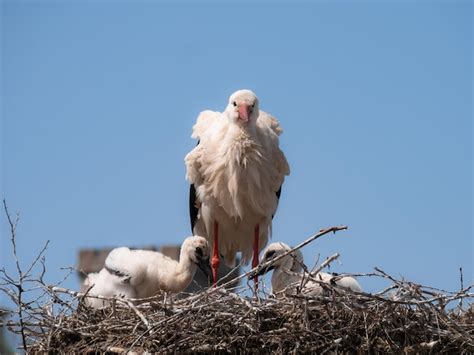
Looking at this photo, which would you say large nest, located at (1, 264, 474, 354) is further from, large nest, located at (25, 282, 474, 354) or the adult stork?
the adult stork

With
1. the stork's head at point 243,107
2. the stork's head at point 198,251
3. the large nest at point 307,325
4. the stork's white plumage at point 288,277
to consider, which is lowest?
the large nest at point 307,325

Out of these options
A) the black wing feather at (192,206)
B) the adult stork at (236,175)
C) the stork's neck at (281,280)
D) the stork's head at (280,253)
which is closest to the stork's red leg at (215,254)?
the adult stork at (236,175)

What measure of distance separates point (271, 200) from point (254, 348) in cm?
241

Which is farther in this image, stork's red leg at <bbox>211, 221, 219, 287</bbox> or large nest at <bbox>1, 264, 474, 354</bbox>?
stork's red leg at <bbox>211, 221, 219, 287</bbox>

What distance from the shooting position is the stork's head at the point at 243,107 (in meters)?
8.43

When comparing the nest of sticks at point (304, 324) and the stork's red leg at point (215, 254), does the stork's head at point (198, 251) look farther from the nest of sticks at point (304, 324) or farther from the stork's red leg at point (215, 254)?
the nest of sticks at point (304, 324)

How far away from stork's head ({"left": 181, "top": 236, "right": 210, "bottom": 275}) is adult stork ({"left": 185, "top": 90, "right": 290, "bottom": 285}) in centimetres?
27

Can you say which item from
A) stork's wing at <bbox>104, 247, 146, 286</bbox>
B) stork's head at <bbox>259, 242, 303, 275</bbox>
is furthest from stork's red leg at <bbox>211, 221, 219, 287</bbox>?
stork's wing at <bbox>104, 247, 146, 286</bbox>

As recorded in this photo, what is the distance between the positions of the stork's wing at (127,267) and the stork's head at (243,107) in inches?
42.9

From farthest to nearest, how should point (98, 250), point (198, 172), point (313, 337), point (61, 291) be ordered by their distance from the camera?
point (98, 250), point (198, 172), point (61, 291), point (313, 337)

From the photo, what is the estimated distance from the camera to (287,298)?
6742mm

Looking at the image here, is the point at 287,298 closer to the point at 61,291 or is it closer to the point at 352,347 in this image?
the point at 352,347

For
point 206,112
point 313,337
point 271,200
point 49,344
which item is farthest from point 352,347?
point 206,112

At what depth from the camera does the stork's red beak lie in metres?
8.42
